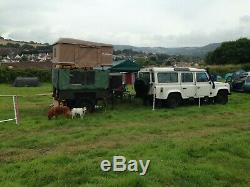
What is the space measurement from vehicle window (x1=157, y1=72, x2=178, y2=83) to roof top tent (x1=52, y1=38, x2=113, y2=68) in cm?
244

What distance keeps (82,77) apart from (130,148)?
21.4 ft

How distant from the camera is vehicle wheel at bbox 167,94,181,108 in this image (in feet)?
53.6

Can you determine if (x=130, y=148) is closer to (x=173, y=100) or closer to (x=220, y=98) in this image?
(x=173, y=100)

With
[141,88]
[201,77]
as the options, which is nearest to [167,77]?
[141,88]

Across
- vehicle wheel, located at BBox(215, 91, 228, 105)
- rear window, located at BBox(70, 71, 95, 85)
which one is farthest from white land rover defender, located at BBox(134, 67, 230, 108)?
rear window, located at BBox(70, 71, 95, 85)

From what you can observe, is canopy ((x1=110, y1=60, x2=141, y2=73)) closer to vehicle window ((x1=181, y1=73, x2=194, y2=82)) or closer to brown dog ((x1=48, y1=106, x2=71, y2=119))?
vehicle window ((x1=181, y1=73, x2=194, y2=82))

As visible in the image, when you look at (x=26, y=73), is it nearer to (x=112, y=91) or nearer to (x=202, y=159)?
(x=112, y=91)

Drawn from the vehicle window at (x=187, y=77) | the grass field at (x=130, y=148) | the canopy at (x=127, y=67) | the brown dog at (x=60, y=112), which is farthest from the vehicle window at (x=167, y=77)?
the brown dog at (x=60, y=112)

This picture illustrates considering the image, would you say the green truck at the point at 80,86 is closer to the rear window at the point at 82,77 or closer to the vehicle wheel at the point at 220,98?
the rear window at the point at 82,77

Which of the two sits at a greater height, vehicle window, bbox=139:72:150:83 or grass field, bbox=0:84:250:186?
vehicle window, bbox=139:72:150:83

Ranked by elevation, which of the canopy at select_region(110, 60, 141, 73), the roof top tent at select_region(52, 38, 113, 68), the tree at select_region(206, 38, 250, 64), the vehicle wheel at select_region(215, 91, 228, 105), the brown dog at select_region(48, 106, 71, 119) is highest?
the tree at select_region(206, 38, 250, 64)

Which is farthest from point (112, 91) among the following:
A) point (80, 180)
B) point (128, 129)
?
point (80, 180)

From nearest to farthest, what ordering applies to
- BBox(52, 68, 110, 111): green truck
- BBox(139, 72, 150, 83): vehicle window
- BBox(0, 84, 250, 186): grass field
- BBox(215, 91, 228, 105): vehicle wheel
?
BBox(0, 84, 250, 186): grass field < BBox(52, 68, 110, 111): green truck < BBox(139, 72, 150, 83): vehicle window < BBox(215, 91, 228, 105): vehicle wheel

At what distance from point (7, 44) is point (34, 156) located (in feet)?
261
